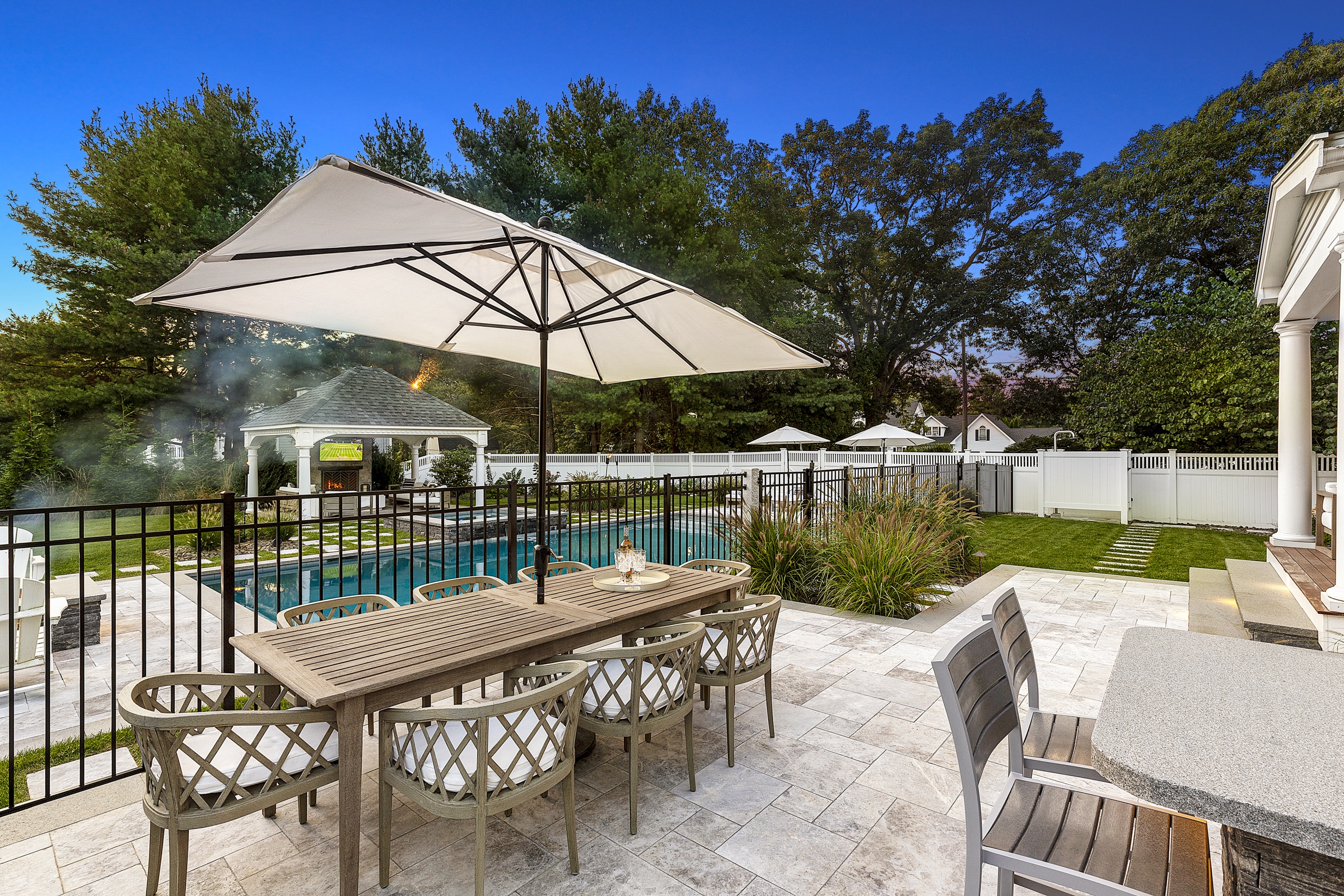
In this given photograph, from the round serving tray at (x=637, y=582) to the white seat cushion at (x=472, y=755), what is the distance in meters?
1.07

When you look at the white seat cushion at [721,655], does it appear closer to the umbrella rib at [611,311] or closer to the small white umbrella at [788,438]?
the umbrella rib at [611,311]

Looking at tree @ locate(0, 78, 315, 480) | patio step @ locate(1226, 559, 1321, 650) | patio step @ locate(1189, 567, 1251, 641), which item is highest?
tree @ locate(0, 78, 315, 480)

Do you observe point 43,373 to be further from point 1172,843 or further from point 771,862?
point 1172,843

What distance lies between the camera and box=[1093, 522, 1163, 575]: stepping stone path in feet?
23.7

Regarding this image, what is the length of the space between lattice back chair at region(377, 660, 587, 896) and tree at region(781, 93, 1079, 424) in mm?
22731

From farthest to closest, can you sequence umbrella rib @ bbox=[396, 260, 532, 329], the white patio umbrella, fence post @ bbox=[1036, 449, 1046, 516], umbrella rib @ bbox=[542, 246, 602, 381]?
fence post @ bbox=[1036, 449, 1046, 516]
umbrella rib @ bbox=[542, 246, 602, 381]
umbrella rib @ bbox=[396, 260, 532, 329]
the white patio umbrella

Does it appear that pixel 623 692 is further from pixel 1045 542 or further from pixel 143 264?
pixel 143 264

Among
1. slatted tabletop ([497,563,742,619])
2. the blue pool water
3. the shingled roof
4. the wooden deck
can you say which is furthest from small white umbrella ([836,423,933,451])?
slatted tabletop ([497,563,742,619])

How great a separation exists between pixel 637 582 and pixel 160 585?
6.96m

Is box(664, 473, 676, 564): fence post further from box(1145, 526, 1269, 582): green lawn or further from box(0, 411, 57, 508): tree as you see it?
box(0, 411, 57, 508): tree

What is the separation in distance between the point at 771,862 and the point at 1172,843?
1191 millimetres

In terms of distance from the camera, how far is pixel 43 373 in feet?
47.8

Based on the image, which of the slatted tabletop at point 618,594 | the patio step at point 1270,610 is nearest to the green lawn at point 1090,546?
the patio step at point 1270,610

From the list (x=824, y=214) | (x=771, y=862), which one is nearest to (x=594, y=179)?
(x=824, y=214)
